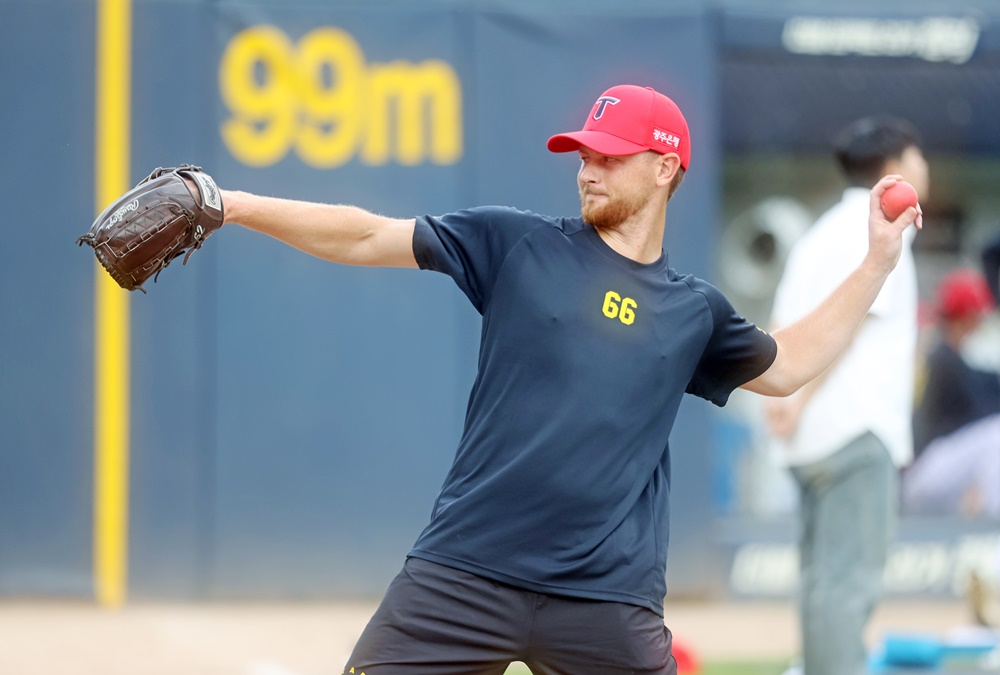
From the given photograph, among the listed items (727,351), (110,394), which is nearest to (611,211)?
(727,351)

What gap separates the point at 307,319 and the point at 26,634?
2254 mm

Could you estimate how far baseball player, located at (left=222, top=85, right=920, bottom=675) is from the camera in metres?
3.17

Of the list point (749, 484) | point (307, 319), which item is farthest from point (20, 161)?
point (749, 484)

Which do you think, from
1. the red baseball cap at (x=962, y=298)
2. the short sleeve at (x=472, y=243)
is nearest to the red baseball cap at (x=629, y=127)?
the short sleeve at (x=472, y=243)

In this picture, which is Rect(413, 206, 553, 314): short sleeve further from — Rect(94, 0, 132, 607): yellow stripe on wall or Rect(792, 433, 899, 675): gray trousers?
Rect(94, 0, 132, 607): yellow stripe on wall

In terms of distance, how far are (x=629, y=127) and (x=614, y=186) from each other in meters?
0.15

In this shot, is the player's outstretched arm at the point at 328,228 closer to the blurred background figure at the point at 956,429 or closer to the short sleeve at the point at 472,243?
the short sleeve at the point at 472,243

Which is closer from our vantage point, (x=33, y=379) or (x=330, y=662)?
(x=330, y=662)

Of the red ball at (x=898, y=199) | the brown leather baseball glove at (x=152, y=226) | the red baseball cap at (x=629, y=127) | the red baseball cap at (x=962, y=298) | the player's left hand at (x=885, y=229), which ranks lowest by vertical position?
the brown leather baseball glove at (x=152, y=226)

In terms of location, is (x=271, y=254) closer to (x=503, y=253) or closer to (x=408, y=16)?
(x=408, y=16)

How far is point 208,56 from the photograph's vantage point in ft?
25.8

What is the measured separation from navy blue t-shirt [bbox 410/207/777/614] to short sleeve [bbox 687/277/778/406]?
0.20 feet

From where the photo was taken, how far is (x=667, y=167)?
352cm

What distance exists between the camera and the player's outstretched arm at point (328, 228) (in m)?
3.16
